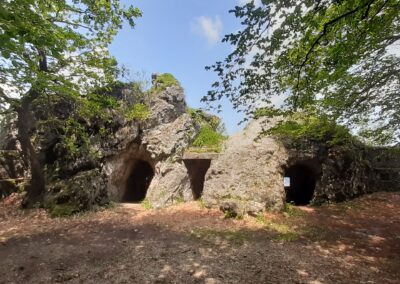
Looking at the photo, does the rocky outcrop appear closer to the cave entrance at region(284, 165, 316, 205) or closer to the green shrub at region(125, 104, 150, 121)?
the green shrub at region(125, 104, 150, 121)

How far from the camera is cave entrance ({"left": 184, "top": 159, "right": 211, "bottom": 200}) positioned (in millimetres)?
17023

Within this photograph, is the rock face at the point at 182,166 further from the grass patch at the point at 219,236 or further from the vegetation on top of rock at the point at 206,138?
the grass patch at the point at 219,236

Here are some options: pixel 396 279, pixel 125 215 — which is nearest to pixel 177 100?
pixel 125 215

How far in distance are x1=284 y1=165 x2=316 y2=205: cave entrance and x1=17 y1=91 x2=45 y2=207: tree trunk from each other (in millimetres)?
14462

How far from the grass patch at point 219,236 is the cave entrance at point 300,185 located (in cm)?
931

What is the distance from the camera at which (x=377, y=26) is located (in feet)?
20.8

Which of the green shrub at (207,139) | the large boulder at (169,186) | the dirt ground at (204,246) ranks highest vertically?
the green shrub at (207,139)

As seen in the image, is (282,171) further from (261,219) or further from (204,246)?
(204,246)

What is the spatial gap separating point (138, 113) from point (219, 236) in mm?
9705

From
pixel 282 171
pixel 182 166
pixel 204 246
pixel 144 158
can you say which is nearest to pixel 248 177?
pixel 282 171

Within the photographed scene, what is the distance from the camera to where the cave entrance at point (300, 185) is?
18062mm

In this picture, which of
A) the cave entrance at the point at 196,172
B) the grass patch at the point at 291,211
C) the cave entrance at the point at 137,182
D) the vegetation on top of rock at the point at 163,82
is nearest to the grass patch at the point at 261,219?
the grass patch at the point at 291,211

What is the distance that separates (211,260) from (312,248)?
10.1ft

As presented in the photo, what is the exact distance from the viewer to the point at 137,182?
2109cm
